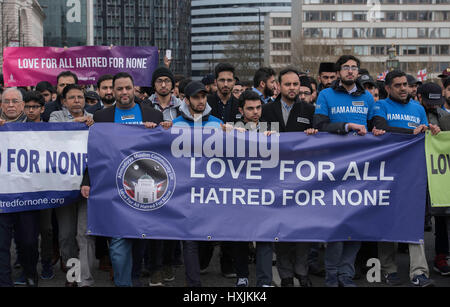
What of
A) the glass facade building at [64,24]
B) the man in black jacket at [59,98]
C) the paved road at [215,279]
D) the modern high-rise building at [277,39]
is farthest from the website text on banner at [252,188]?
the modern high-rise building at [277,39]

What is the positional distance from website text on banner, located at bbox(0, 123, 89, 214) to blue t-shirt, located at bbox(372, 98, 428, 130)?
3175 mm

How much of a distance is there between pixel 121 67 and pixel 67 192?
16.6 ft

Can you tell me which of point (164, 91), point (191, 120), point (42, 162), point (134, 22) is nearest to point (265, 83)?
point (164, 91)

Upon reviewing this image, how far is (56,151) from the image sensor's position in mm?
6844

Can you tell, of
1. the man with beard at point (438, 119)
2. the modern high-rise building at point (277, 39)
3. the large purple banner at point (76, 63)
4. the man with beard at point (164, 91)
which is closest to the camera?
the man with beard at point (438, 119)

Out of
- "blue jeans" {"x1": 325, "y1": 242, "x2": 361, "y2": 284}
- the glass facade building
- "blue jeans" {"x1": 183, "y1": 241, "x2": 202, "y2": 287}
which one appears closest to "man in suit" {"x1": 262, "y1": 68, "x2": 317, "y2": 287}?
"blue jeans" {"x1": 325, "y1": 242, "x2": 361, "y2": 284}

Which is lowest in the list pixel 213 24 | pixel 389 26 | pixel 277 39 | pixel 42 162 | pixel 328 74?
pixel 42 162

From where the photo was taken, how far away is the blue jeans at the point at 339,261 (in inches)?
251

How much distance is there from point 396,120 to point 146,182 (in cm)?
273

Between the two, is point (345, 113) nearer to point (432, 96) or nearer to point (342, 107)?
point (342, 107)

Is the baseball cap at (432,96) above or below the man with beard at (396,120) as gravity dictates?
above

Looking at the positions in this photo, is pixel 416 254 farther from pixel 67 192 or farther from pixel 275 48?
pixel 275 48

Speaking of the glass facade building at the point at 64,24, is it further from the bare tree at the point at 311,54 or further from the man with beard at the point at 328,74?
the man with beard at the point at 328,74

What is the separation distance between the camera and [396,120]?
686 centimetres
